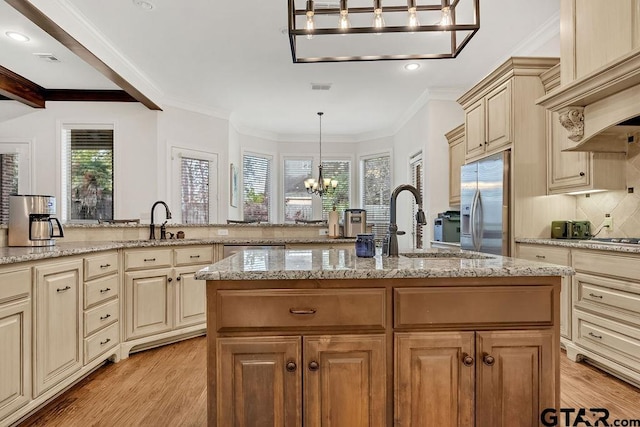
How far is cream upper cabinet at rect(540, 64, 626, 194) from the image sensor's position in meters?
2.90

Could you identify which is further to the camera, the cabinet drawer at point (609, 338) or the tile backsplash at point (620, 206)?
the tile backsplash at point (620, 206)

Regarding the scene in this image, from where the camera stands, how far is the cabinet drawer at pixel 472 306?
4.73 ft

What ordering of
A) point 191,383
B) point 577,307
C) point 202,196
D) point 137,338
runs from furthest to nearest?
point 202,196, point 137,338, point 577,307, point 191,383

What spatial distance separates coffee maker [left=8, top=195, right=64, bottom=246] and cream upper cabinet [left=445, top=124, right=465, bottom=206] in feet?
14.1

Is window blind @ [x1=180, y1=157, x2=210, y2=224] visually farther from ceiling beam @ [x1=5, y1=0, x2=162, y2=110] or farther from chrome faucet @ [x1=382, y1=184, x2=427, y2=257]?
chrome faucet @ [x1=382, y1=184, x2=427, y2=257]

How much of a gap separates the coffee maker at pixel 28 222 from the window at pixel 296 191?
5294 millimetres

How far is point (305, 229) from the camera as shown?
13.9 feet

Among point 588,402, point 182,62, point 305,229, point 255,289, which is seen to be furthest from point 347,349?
point 182,62

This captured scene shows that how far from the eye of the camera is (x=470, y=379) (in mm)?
1442

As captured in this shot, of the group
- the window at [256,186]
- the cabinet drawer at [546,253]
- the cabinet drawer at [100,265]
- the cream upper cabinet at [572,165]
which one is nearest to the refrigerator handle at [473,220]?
the cabinet drawer at [546,253]

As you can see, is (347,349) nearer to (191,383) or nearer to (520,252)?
(191,383)

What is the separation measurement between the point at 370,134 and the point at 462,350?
666 centimetres

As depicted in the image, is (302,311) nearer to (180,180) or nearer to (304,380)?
(304,380)

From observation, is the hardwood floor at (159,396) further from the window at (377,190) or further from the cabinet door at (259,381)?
the window at (377,190)
